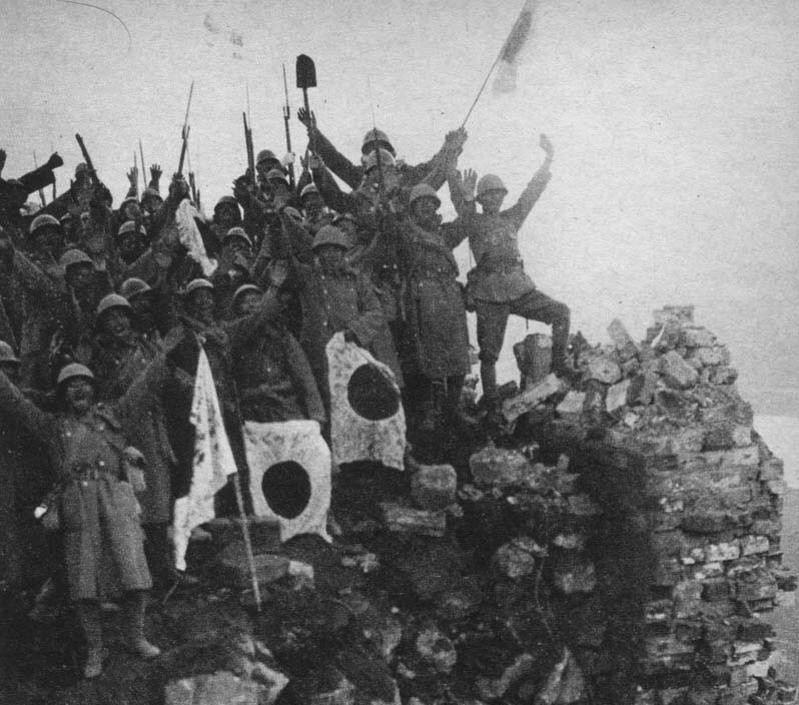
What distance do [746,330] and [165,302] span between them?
43.6m

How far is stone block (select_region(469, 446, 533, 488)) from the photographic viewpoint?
23.2 ft

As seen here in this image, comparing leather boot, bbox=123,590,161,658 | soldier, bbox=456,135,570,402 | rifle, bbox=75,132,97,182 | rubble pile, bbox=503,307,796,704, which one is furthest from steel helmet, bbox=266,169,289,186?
leather boot, bbox=123,590,161,658

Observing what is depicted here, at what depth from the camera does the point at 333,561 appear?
19.8ft

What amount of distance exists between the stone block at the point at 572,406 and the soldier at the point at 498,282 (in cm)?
52

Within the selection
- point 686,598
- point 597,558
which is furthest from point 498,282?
point 686,598

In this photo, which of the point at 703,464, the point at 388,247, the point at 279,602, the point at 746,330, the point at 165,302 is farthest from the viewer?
the point at 746,330

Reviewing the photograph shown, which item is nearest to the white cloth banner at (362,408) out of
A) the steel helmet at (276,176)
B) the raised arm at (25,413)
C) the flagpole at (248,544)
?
the flagpole at (248,544)

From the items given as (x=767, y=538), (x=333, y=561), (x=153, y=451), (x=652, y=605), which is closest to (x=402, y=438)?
(x=333, y=561)

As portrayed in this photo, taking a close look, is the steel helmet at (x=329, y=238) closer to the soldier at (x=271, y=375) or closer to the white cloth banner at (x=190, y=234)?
the soldier at (x=271, y=375)

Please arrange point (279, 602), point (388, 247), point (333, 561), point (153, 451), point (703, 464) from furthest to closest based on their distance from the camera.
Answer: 1. point (388, 247)
2. point (703, 464)
3. point (333, 561)
4. point (279, 602)
5. point (153, 451)

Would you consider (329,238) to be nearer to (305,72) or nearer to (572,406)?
(572,406)

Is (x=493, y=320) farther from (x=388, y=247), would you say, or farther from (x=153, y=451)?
(x=153, y=451)

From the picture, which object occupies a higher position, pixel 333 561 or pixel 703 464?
pixel 703 464

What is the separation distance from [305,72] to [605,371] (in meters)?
5.80
